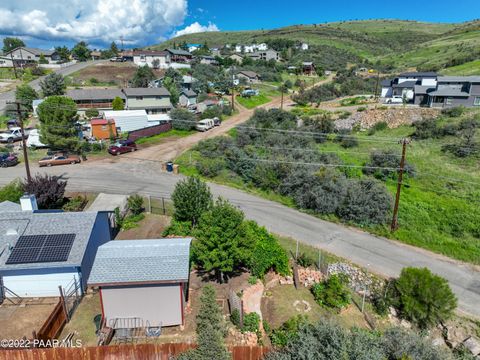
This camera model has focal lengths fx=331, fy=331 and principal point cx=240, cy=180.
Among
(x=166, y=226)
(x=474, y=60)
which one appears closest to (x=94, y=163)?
(x=166, y=226)

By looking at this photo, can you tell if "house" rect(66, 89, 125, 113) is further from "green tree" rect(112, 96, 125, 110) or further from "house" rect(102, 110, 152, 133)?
"house" rect(102, 110, 152, 133)

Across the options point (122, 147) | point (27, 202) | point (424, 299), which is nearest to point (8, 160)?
point (122, 147)

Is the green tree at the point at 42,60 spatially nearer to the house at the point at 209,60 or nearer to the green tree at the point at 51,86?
the green tree at the point at 51,86

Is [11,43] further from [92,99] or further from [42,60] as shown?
[92,99]

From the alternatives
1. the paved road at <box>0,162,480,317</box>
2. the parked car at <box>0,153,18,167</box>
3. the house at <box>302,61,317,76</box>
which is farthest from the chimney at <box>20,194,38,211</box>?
the house at <box>302,61,317,76</box>

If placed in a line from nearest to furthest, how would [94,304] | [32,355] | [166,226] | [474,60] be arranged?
1. [32,355]
2. [94,304]
3. [166,226]
4. [474,60]

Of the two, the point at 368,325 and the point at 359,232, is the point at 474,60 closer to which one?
the point at 359,232
